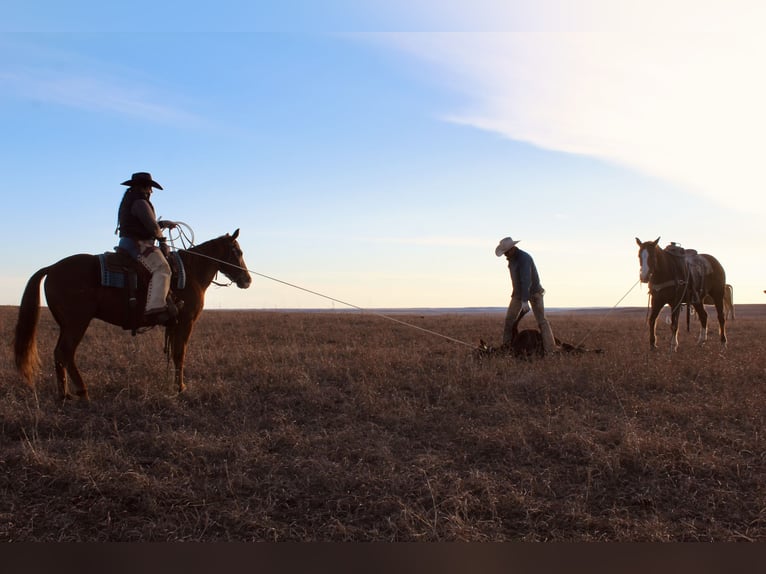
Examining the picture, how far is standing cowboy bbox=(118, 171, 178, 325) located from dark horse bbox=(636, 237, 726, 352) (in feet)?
32.4

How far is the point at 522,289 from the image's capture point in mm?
11039

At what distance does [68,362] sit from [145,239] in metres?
1.86

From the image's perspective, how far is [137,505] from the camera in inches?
173

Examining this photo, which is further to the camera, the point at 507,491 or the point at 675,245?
the point at 675,245

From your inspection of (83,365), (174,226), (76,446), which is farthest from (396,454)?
(83,365)

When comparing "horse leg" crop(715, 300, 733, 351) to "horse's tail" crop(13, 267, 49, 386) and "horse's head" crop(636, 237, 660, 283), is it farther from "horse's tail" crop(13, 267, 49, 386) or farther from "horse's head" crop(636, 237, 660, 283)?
"horse's tail" crop(13, 267, 49, 386)

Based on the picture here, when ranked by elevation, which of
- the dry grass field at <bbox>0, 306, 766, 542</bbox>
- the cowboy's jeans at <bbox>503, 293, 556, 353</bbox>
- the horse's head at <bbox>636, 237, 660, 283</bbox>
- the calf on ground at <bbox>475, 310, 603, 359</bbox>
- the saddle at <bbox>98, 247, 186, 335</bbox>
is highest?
the horse's head at <bbox>636, 237, 660, 283</bbox>

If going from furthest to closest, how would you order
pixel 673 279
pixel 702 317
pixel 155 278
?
pixel 702 317 → pixel 673 279 → pixel 155 278

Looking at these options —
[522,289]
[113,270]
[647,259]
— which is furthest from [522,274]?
[113,270]

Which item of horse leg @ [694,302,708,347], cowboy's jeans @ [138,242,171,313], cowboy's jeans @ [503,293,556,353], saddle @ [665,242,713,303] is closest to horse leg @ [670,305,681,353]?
saddle @ [665,242,713,303]

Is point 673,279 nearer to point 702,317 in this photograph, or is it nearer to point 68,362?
point 702,317

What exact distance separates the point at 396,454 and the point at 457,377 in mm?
3202

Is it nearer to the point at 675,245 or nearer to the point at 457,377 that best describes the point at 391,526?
the point at 457,377

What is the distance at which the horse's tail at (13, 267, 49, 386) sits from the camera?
752 cm
